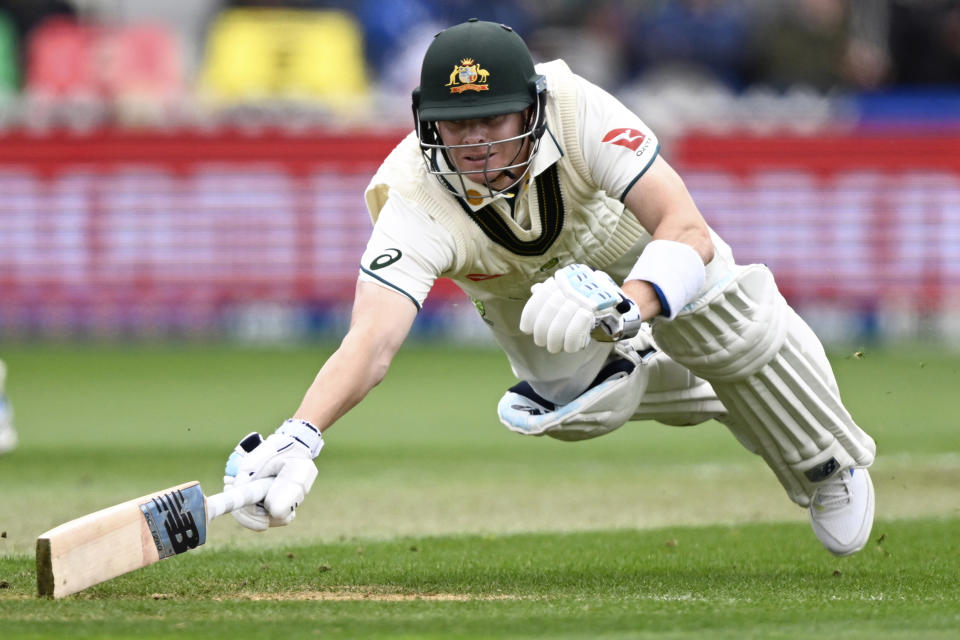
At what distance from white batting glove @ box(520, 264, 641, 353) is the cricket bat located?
0.86 meters

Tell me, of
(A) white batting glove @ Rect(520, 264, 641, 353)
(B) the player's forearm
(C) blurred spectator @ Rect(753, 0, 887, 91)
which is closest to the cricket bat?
(B) the player's forearm

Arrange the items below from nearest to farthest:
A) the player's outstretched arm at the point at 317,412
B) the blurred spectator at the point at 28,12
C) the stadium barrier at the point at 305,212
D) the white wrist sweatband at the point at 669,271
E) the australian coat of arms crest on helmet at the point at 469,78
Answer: the player's outstretched arm at the point at 317,412 < the white wrist sweatband at the point at 669,271 < the australian coat of arms crest on helmet at the point at 469,78 < the stadium barrier at the point at 305,212 < the blurred spectator at the point at 28,12

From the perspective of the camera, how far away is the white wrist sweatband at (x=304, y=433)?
15.4 ft

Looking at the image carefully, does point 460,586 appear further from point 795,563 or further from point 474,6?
point 474,6

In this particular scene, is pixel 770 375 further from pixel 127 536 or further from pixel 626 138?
pixel 127 536

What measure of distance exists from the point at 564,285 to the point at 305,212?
34.9 ft

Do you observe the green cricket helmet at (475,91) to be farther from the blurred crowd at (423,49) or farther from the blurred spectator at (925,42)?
the blurred spectator at (925,42)

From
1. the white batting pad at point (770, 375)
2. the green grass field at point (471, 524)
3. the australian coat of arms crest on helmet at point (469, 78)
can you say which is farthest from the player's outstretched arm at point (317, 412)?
the white batting pad at point (770, 375)

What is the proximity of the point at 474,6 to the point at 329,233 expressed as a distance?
2949 mm

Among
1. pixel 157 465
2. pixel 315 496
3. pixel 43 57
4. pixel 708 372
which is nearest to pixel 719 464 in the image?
pixel 315 496

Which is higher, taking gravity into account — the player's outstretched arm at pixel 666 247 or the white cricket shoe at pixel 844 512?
the player's outstretched arm at pixel 666 247

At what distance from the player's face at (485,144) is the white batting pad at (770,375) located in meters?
0.75

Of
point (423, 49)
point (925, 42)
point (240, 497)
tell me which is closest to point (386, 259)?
point (240, 497)

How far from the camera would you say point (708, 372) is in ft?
18.2
